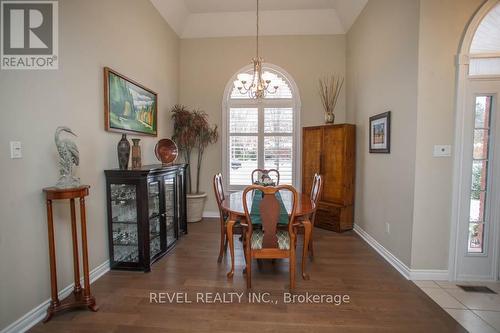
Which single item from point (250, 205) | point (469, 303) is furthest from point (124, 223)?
point (469, 303)

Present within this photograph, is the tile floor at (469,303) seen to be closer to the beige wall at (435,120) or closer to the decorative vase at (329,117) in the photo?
the beige wall at (435,120)

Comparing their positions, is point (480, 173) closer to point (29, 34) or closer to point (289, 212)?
point (289, 212)

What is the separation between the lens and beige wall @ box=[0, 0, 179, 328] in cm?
163

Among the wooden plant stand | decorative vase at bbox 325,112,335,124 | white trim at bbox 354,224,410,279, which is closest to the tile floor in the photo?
white trim at bbox 354,224,410,279

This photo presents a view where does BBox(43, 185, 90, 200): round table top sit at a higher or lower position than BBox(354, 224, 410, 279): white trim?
higher

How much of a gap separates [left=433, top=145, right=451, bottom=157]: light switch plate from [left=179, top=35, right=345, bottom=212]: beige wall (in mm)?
2272

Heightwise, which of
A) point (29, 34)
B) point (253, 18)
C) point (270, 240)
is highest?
point (253, 18)

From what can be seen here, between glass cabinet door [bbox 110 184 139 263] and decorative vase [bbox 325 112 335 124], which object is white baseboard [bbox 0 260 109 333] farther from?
decorative vase [bbox 325 112 335 124]

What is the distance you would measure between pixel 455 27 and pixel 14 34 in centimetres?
372

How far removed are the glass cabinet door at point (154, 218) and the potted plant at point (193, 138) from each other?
1.43 metres

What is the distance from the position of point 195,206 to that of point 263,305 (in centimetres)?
266

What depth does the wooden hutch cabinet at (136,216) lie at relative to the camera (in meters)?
2.50

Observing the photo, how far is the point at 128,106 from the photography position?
293 centimetres

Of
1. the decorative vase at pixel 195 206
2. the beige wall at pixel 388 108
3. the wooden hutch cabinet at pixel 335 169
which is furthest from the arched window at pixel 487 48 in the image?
the decorative vase at pixel 195 206
